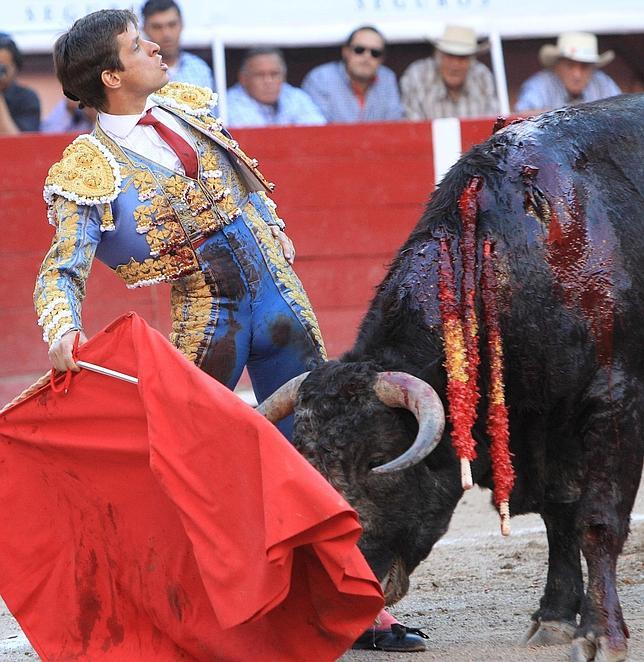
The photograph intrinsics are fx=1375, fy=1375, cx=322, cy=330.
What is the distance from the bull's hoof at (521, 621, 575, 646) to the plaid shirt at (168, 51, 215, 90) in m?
4.44

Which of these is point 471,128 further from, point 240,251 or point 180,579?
point 180,579

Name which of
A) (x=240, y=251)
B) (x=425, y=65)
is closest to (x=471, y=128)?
(x=425, y=65)

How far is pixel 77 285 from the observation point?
3293 millimetres

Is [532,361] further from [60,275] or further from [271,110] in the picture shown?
[271,110]

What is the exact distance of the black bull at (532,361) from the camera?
10.4 feet

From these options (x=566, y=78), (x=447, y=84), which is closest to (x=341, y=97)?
(x=447, y=84)

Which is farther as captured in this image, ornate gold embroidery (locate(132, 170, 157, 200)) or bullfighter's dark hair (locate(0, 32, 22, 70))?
bullfighter's dark hair (locate(0, 32, 22, 70))

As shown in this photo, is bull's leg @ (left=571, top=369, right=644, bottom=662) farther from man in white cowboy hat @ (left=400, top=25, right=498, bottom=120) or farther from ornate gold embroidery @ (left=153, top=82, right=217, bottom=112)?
man in white cowboy hat @ (left=400, top=25, right=498, bottom=120)

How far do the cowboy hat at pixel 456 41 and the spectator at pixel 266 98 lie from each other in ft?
2.75

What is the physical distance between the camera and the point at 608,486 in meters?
3.23

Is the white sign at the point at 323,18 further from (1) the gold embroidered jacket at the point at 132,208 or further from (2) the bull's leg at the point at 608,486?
(2) the bull's leg at the point at 608,486

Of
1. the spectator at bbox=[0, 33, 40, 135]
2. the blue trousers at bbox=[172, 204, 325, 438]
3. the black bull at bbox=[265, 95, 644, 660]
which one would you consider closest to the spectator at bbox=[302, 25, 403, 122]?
the spectator at bbox=[0, 33, 40, 135]

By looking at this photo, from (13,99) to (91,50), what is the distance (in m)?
4.17

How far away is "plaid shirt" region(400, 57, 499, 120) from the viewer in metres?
7.92
